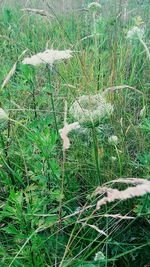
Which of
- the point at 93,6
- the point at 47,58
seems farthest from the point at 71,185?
the point at 93,6

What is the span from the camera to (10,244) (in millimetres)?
1282

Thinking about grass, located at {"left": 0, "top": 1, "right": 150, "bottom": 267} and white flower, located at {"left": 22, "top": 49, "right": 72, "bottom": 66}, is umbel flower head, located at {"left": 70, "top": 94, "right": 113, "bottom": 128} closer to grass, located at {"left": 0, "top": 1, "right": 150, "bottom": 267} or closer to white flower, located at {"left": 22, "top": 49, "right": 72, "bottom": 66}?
grass, located at {"left": 0, "top": 1, "right": 150, "bottom": 267}

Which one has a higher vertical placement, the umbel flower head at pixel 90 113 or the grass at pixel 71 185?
the umbel flower head at pixel 90 113

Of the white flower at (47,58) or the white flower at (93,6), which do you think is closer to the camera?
the white flower at (47,58)

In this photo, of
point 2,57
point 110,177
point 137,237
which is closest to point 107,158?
point 110,177

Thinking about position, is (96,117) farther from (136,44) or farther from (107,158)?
(136,44)

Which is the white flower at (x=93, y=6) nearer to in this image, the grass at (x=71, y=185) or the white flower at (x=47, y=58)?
the grass at (x=71, y=185)

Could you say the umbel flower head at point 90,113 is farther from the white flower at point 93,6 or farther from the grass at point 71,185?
the white flower at point 93,6

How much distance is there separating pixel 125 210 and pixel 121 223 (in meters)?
0.05

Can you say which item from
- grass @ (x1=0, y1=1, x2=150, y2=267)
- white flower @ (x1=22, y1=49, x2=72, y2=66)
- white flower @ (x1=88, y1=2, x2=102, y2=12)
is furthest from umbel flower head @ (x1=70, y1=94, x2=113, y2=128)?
white flower @ (x1=88, y1=2, x2=102, y2=12)

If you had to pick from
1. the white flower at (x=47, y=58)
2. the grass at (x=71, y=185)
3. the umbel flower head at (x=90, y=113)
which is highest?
the white flower at (x=47, y=58)

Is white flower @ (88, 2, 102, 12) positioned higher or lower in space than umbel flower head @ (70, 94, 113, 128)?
higher

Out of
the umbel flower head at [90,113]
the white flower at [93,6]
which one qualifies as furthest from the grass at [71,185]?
the white flower at [93,6]

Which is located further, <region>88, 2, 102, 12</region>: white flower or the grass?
<region>88, 2, 102, 12</region>: white flower
